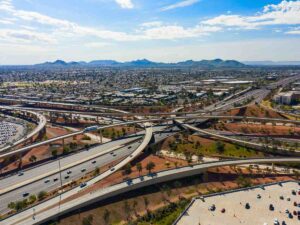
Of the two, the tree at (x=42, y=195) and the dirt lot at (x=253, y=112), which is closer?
the tree at (x=42, y=195)

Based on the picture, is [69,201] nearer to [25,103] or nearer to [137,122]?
[137,122]

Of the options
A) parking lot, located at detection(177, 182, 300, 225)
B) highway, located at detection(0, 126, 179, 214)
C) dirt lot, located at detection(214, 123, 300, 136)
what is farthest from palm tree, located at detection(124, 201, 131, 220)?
dirt lot, located at detection(214, 123, 300, 136)

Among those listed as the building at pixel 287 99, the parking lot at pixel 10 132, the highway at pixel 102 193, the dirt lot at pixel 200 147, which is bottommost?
the parking lot at pixel 10 132

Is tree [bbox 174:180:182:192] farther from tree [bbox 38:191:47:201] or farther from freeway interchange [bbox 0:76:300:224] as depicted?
tree [bbox 38:191:47:201]

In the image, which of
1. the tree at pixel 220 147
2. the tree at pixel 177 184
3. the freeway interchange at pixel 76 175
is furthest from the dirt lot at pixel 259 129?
the tree at pixel 177 184

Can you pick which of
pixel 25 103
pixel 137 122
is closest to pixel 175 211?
pixel 137 122

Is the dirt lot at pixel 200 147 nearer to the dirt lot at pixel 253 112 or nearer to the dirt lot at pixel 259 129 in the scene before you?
the dirt lot at pixel 259 129
